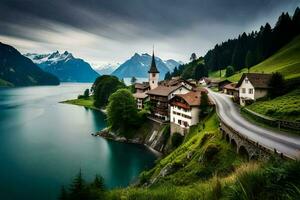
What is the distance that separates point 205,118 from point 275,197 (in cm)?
5199

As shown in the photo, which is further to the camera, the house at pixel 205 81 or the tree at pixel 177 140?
the house at pixel 205 81

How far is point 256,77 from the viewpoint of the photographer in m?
61.2

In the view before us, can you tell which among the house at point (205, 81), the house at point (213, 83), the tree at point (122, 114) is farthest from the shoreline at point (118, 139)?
the house at point (205, 81)

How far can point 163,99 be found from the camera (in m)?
80.0

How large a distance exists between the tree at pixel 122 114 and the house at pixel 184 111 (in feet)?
50.1

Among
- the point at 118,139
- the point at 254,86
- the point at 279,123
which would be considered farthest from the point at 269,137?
the point at 118,139

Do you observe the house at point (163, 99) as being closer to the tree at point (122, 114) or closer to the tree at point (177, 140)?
the tree at point (122, 114)

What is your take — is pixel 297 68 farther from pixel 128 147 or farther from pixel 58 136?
pixel 58 136

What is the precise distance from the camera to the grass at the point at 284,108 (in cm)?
4156

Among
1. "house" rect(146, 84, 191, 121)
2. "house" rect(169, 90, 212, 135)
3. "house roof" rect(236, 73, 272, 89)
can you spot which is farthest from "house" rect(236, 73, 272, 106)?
"house" rect(146, 84, 191, 121)

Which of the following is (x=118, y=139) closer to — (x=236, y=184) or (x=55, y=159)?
(x=55, y=159)

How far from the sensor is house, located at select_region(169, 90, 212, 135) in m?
62.8

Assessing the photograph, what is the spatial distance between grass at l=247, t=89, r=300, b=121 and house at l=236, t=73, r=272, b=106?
17.5ft

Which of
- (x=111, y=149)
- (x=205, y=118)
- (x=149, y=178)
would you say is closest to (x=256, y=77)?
(x=205, y=118)
